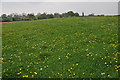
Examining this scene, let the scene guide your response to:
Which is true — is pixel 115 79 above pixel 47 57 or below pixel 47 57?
below

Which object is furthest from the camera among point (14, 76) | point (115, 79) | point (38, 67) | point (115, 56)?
point (115, 56)

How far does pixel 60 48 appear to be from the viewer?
10289 mm

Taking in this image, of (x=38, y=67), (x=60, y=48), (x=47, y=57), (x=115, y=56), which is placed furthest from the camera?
(x=60, y=48)

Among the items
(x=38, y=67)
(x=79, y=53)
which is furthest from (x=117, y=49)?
(x=38, y=67)

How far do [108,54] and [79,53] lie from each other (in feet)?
6.32

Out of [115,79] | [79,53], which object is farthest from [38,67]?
[115,79]

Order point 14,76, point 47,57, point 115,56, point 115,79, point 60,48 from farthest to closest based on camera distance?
point 60,48 < point 47,57 < point 115,56 < point 14,76 < point 115,79

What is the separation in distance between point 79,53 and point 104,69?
8.07 feet

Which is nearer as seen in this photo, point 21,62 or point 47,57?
point 21,62

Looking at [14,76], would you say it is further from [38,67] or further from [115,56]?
[115,56]

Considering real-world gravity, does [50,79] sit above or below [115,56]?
below

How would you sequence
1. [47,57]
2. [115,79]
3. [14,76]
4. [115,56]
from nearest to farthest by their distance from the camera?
[115,79] < [14,76] < [115,56] < [47,57]

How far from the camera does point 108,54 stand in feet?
27.1

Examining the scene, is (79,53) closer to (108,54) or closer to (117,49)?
(108,54)
